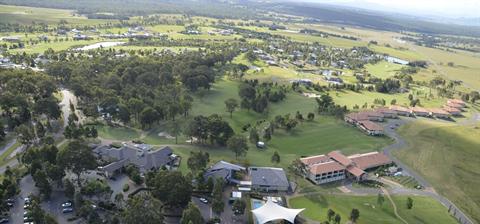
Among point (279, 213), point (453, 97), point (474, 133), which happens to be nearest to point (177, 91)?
point (279, 213)

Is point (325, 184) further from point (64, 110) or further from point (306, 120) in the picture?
point (64, 110)

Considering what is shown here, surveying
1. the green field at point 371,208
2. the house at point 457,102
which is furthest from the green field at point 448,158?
the house at point 457,102

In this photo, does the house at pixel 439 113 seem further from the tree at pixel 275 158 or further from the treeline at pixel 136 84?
the treeline at pixel 136 84

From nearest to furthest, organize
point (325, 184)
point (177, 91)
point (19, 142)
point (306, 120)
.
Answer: point (325, 184)
point (19, 142)
point (306, 120)
point (177, 91)

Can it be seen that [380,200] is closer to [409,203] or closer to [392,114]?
[409,203]

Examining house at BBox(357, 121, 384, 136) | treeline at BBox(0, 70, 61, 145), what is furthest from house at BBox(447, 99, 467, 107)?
treeline at BBox(0, 70, 61, 145)

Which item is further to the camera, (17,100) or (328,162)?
(17,100)
